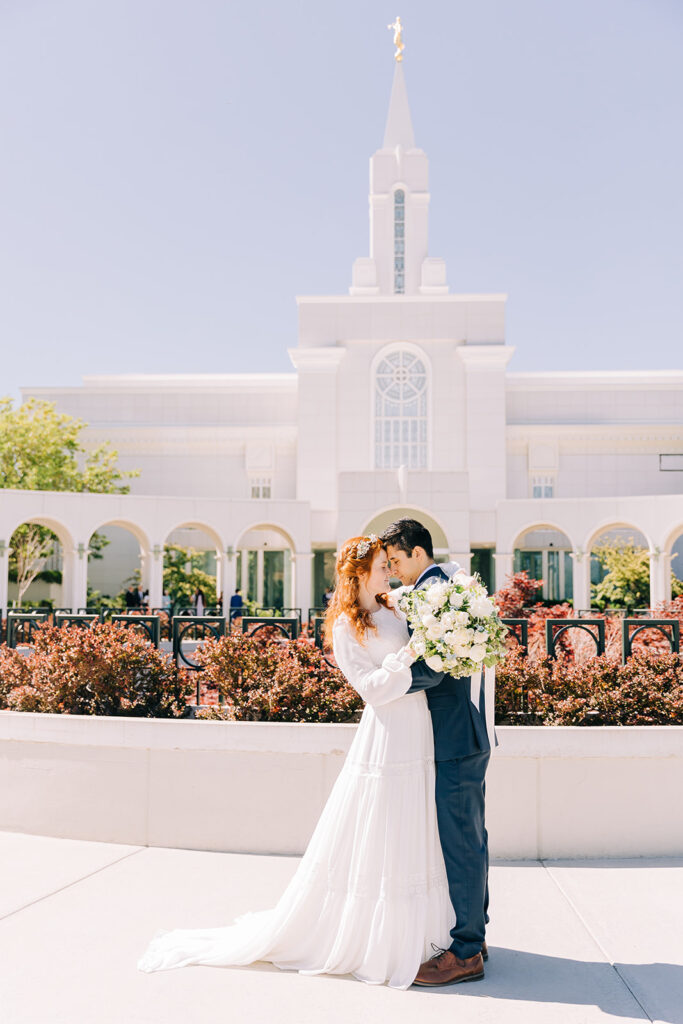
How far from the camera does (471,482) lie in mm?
29859

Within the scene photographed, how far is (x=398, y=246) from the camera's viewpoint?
120ft

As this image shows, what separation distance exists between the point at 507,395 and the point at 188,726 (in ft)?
99.8

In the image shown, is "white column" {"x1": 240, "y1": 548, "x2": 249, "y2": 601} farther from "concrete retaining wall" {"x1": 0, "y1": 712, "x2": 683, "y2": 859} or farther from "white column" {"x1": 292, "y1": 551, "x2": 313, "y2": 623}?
"concrete retaining wall" {"x1": 0, "y1": 712, "x2": 683, "y2": 859}

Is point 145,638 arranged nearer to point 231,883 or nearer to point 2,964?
point 231,883

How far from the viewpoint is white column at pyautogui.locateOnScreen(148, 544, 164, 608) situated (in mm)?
21219

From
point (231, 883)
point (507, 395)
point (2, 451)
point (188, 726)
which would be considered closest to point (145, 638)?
point (188, 726)

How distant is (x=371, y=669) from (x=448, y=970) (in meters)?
1.32

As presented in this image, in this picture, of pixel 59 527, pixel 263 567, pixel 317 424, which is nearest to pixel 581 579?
pixel 317 424

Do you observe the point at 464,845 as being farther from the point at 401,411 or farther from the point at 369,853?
the point at 401,411

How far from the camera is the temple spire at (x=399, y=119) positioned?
3681 cm

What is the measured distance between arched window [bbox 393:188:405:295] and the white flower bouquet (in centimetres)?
3440

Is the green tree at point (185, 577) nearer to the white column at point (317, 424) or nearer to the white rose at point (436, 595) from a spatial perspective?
the white column at point (317, 424)

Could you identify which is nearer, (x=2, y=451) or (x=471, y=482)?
(x=2, y=451)

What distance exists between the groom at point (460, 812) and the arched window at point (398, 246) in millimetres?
34371
